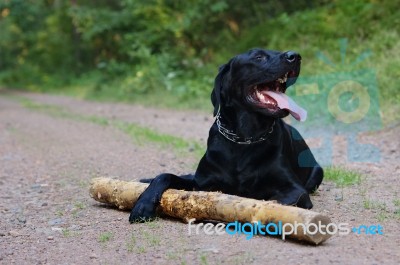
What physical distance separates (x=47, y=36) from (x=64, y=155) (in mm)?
26590

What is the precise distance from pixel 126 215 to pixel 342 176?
235 cm

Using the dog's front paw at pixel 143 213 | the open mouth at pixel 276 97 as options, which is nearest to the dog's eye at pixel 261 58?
the open mouth at pixel 276 97

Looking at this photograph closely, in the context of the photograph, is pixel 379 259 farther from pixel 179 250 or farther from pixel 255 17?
pixel 255 17

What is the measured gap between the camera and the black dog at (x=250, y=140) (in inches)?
172

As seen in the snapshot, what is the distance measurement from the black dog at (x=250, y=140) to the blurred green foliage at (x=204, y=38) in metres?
5.23

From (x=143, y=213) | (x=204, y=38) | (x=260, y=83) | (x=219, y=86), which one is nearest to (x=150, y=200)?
(x=143, y=213)

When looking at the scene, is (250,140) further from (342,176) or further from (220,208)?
(342,176)

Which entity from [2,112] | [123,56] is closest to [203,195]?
[2,112]

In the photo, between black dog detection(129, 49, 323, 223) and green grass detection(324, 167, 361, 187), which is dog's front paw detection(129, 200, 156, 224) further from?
green grass detection(324, 167, 361, 187)

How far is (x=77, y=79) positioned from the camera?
28.1 meters

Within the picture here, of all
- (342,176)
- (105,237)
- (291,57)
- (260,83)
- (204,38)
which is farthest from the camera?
(204,38)

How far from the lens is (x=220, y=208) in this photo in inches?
158

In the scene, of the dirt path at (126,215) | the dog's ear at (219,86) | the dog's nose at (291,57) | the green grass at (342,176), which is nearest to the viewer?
the dirt path at (126,215)

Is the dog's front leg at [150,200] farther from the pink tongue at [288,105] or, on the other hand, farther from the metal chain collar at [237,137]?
the pink tongue at [288,105]
